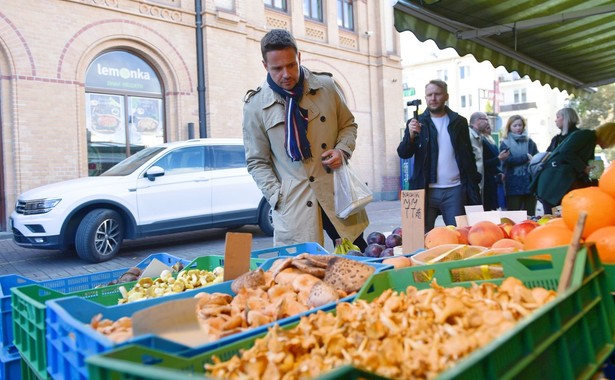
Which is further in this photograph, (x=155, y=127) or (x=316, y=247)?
(x=155, y=127)

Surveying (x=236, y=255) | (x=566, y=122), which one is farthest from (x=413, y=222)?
(x=566, y=122)

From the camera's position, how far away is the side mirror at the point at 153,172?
341 inches

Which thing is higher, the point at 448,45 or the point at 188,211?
the point at 448,45

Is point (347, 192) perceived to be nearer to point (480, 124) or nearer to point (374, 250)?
point (374, 250)

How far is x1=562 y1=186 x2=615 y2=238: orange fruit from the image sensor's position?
1.89 m

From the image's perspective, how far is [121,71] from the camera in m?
13.0

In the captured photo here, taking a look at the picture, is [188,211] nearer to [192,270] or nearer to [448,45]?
[448,45]

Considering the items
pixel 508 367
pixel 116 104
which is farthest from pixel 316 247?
pixel 116 104

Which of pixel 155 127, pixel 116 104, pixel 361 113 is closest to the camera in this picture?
pixel 116 104

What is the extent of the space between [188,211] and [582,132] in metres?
6.69

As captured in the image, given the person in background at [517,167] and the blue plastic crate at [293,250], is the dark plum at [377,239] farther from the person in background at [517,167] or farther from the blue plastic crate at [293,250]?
the person in background at [517,167]

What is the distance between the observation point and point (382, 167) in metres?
19.8

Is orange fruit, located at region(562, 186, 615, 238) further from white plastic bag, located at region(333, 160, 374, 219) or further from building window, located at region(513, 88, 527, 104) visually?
building window, located at region(513, 88, 527, 104)

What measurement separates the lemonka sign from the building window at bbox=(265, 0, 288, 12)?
521 cm
